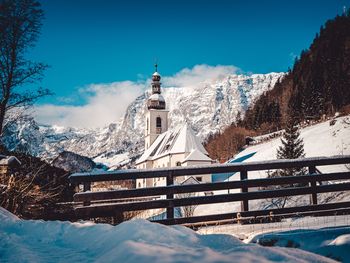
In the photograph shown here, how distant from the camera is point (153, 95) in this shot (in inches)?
2763

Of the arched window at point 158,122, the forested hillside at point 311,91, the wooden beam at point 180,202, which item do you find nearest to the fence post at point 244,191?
the wooden beam at point 180,202

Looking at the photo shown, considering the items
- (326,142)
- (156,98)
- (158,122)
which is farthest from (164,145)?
(326,142)

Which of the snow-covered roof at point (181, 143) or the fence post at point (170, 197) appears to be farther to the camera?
the snow-covered roof at point (181, 143)

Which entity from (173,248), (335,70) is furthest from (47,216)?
(335,70)

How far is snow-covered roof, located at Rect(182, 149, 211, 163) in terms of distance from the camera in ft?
149

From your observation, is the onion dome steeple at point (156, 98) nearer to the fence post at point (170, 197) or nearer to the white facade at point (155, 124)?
the white facade at point (155, 124)

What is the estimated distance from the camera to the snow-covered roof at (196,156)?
149 ft

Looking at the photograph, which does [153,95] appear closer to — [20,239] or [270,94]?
[270,94]

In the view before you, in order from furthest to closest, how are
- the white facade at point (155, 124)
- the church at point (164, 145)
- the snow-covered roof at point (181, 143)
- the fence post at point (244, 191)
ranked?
the white facade at point (155, 124)
the snow-covered roof at point (181, 143)
the church at point (164, 145)
the fence post at point (244, 191)

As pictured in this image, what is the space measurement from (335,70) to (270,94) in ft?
102

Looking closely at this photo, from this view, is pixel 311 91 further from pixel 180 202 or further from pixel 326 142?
pixel 180 202

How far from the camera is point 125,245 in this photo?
309 centimetres

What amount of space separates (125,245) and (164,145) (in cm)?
5375

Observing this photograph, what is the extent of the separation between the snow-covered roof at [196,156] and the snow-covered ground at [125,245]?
40.9 meters
